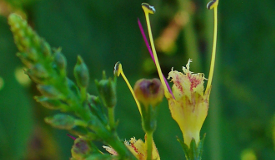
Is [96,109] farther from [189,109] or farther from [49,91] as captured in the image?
[189,109]

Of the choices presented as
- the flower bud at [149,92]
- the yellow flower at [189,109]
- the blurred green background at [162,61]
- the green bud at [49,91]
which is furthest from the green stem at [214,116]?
the green bud at [49,91]

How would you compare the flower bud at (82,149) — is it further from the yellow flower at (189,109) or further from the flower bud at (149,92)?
the yellow flower at (189,109)

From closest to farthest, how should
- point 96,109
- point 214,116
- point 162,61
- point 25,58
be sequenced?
point 25,58 < point 96,109 < point 214,116 < point 162,61

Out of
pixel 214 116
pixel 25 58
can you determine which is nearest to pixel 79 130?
pixel 25 58

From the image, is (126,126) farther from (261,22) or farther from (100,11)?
(261,22)

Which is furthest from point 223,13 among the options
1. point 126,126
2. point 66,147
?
point 66,147

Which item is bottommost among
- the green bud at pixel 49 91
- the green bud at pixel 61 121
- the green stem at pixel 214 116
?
the green bud at pixel 61 121
